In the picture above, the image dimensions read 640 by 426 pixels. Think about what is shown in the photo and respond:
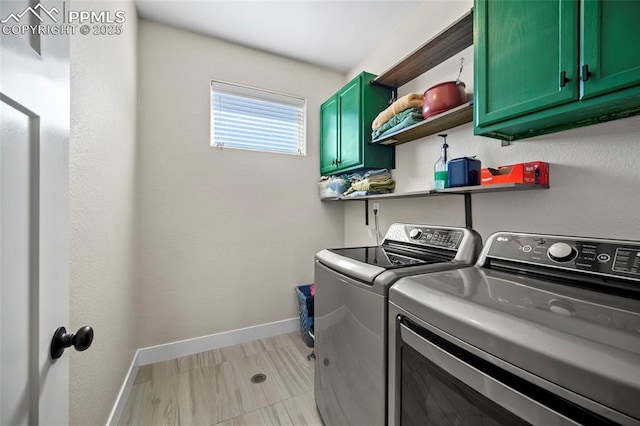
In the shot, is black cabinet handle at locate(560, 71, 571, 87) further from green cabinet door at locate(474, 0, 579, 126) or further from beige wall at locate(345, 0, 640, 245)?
beige wall at locate(345, 0, 640, 245)

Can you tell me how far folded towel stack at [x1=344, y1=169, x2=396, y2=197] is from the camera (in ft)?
6.79

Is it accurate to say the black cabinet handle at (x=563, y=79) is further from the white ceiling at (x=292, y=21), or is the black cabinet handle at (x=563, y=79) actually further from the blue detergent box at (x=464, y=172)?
the white ceiling at (x=292, y=21)

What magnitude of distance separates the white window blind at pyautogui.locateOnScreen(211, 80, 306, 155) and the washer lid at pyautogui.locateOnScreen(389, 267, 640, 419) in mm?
2117

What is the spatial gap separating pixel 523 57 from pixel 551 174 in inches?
22.2

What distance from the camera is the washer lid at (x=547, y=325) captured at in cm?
44

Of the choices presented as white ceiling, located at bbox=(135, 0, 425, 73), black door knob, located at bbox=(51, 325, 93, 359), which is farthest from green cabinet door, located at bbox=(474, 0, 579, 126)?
black door knob, located at bbox=(51, 325, 93, 359)

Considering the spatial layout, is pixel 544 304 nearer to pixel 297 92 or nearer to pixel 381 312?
pixel 381 312

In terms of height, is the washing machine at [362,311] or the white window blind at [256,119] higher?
the white window blind at [256,119]

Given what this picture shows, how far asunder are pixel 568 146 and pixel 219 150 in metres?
2.44

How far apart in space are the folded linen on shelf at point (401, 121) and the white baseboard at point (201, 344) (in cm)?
205

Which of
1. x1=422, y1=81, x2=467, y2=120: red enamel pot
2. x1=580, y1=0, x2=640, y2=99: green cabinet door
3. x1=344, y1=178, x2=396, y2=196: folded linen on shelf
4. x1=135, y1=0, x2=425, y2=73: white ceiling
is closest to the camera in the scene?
x1=580, y1=0, x2=640, y2=99: green cabinet door

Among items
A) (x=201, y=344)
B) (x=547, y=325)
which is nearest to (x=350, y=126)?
(x=547, y=325)

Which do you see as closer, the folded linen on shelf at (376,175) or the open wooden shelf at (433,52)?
the open wooden shelf at (433,52)

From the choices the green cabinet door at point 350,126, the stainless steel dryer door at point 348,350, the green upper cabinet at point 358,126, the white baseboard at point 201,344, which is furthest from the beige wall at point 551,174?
the white baseboard at point 201,344
